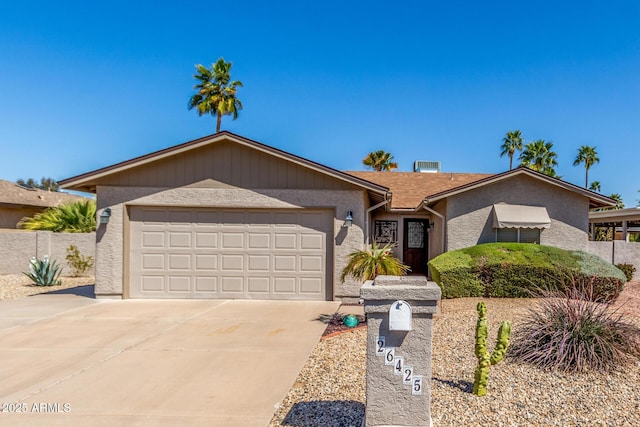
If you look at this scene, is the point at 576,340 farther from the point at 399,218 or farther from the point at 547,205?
the point at 399,218

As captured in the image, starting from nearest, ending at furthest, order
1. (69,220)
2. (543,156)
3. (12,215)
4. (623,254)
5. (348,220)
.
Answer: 1. (348,220)
2. (623,254)
3. (69,220)
4. (12,215)
5. (543,156)

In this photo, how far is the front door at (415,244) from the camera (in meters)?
18.2

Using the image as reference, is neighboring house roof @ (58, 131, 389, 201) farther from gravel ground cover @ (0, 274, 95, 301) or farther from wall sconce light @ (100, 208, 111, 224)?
gravel ground cover @ (0, 274, 95, 301)

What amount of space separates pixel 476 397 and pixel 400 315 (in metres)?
1.80

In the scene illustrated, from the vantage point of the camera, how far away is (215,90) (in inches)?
1106

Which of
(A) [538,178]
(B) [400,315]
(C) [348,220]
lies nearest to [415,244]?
(A) [538,178]

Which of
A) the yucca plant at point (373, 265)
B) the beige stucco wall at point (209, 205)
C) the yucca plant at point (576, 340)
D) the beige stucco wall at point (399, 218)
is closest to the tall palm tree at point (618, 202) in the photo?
the beige stucco wall at point (399, 218)

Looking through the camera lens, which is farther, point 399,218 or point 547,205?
point 399,218

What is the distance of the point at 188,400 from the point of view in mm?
4715

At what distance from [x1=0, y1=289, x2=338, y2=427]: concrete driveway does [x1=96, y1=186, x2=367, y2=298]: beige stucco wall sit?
41.0 inches

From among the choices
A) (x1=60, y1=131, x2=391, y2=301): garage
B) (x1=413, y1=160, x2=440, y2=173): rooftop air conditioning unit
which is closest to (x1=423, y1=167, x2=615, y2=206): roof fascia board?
(x1=60, y1=131, x2=391, y2=301): garage

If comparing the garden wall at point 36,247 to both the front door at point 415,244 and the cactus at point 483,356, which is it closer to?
the front door at point 415,244

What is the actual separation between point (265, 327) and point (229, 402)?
11.6ft

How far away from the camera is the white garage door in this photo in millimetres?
11195
